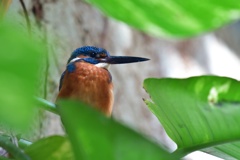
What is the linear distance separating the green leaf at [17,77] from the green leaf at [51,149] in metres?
0.28

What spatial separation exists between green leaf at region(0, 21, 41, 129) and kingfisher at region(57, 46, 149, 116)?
2.52ft

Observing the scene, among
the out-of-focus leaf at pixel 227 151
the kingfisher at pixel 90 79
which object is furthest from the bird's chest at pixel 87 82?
the out-of-focus leaf at pixel 227 151

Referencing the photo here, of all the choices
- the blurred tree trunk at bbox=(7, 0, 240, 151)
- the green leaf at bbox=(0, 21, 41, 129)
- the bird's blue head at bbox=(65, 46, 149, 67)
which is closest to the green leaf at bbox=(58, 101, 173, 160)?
the green leaf at bbox=(0, 21, 41, 129)

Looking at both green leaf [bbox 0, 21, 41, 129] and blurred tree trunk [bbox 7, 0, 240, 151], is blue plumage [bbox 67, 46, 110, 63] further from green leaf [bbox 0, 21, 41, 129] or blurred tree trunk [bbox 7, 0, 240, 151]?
green leaf [bbox 0, 21, 41, 129]

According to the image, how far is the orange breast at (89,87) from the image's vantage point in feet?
3.65

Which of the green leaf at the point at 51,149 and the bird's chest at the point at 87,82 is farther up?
the bird's chest at the point at 87,82

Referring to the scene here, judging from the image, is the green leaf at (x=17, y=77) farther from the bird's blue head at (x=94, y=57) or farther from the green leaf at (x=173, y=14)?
the bird's blue head at (x=94, y=57)

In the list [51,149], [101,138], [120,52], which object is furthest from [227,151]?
[120,52]

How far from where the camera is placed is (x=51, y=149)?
1.67ft

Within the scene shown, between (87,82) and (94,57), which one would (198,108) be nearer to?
(87,82)

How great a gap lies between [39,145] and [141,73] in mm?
1908

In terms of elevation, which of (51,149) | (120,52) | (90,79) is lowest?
(51,149)

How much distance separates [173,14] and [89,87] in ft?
2.72

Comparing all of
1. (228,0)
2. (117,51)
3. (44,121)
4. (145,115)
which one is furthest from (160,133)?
(228,0)
